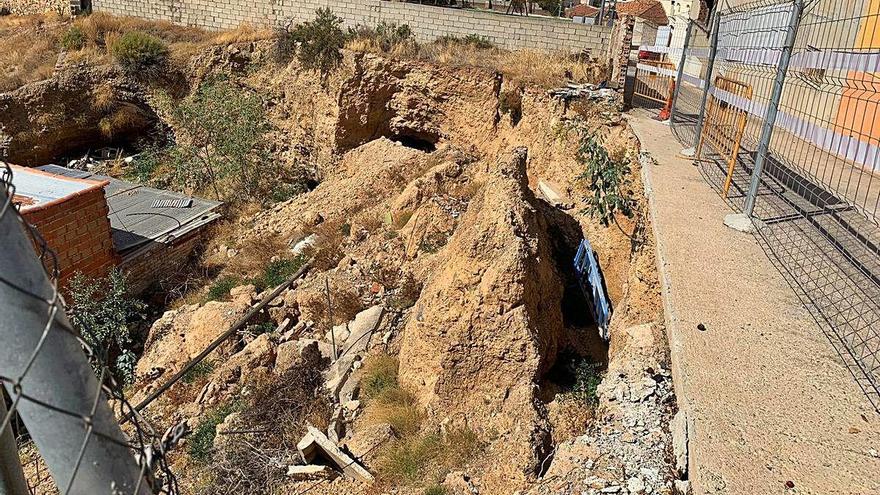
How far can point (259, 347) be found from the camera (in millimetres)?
6758

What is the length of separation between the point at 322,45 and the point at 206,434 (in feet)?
31.5

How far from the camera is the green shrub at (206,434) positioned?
5.59 m

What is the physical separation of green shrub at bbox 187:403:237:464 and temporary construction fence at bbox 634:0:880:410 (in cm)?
511

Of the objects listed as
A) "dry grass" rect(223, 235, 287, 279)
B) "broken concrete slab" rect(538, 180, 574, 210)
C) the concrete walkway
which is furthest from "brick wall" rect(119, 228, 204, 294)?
the concrete walkway

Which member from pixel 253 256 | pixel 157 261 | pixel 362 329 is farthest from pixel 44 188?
pixel 362 329

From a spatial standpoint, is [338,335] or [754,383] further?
[338,335]

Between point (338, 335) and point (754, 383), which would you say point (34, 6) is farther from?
point (754, 383)

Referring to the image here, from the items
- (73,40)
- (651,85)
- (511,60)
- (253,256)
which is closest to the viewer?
(253,256)

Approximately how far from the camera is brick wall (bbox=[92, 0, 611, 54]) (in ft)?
43.0

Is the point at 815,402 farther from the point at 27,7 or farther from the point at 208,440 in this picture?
the point at 27,7

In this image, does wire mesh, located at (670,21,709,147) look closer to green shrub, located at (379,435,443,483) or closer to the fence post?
the fence post

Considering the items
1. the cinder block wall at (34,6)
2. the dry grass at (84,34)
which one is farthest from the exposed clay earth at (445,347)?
the cinder block wall at (34,6)

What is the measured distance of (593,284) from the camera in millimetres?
5797

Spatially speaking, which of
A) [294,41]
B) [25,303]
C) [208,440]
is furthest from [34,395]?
[294,41]
